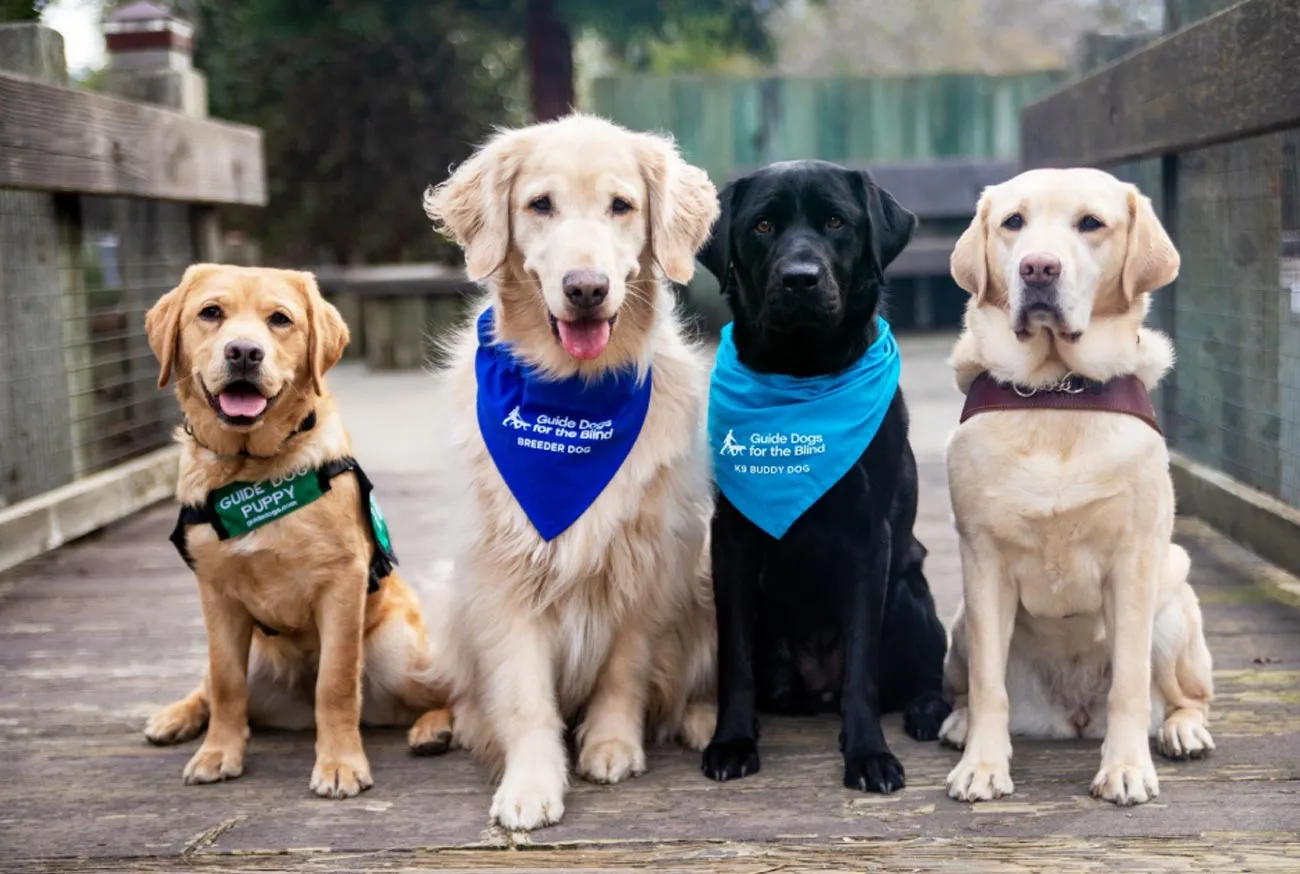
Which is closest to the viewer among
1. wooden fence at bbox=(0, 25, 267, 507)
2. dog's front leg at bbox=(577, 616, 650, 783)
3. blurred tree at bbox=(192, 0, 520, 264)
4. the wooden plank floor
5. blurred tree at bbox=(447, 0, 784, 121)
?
the wooden plank floor

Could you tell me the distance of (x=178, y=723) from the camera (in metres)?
2.99

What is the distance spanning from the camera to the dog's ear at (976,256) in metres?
2.68

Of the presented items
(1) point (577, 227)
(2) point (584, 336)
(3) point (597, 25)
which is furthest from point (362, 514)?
(3) point (597, 25)

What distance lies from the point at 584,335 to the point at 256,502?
795 mm

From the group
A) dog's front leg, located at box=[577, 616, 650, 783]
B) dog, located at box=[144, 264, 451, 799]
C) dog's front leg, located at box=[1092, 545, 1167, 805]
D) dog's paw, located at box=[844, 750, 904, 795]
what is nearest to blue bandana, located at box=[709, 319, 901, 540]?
dog's front leg, located at box=[577, 616, 650, 783]

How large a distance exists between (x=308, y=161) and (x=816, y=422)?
34.3 feet

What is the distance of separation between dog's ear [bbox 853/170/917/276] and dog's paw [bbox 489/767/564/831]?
134 cm

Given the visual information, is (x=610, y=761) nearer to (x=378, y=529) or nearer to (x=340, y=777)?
(x=340, y=777)

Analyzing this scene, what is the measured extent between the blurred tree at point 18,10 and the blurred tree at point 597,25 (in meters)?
5.34

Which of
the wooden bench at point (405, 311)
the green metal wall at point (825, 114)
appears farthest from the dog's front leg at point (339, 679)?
the green metal wall at point (825, 114)

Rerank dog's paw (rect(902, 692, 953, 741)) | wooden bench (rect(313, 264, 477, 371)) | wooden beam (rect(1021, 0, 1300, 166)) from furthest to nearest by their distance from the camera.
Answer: wooden bench (rect(313, 264, 477, 371))
wooden beam (rect(1021, 0, 1300, 166))
dog's paw (rect(902, 692, 953, 741))

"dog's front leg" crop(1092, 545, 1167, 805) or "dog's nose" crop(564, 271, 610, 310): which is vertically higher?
"dog's nose" crop(564, 271, 610, 310)

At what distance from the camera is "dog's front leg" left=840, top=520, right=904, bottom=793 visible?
8.53ft

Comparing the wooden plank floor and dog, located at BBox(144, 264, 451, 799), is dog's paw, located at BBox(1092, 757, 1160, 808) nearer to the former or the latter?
the wooden plank floor
